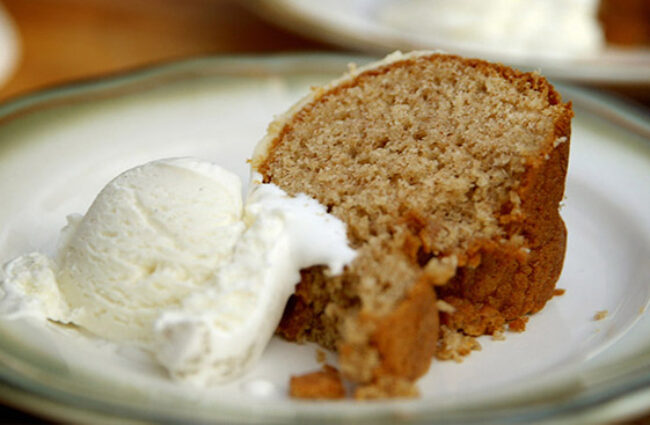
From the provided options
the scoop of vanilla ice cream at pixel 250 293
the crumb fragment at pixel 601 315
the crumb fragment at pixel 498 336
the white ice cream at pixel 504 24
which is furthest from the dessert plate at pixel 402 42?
the scoop of vanilla ice cream at pixel 250 293

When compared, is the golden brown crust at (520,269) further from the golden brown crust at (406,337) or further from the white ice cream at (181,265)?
the white ice cream at (181,265)

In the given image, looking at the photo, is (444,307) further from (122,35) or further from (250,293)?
(122,35)

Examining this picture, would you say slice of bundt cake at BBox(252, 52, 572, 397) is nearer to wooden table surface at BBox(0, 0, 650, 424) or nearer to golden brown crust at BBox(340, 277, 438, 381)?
golden brown crust at BBox(340, 277, 438, 381)

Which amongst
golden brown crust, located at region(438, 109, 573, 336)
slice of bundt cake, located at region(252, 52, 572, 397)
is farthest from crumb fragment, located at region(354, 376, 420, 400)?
golden brown crust, located at region(438, 109, 573, 336)

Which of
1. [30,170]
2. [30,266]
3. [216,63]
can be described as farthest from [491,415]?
[216,63]

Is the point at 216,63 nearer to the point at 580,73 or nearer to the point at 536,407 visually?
the point at 580,73

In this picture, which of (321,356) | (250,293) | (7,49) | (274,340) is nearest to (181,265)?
(250,293)
